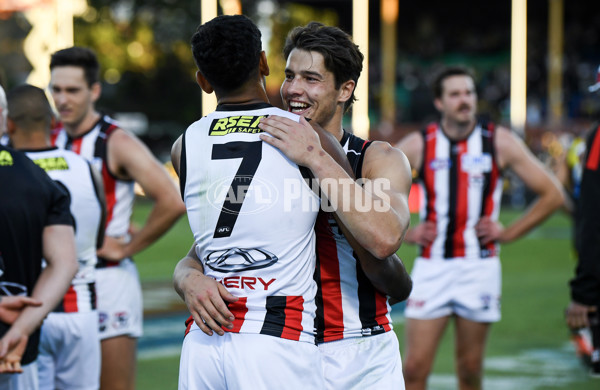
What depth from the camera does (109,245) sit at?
546 centimetres

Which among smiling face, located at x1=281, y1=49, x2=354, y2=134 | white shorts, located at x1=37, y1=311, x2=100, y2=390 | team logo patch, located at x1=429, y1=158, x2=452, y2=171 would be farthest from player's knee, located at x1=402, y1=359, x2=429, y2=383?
smiling face, located at x1=281, y1=49, x2=354, y2=134

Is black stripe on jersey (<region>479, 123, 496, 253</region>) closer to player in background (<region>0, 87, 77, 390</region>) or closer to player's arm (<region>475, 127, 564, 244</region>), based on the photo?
player's arm (<region>475, 127, 564, 244</region>)

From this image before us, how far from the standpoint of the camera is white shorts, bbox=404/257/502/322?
623 centimetres

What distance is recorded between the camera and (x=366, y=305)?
356cm

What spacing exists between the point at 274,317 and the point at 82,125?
10.1 ft

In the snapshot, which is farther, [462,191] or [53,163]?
[462,191]

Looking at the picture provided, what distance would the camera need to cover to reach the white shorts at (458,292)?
6.23 metres

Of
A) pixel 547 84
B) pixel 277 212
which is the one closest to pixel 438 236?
pixel 277 212

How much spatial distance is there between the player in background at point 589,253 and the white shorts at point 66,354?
108 inches

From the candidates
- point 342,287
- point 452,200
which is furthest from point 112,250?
point 452,200

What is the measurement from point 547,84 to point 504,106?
2478 mm

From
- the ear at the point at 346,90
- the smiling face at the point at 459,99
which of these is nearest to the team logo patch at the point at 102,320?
the ear at the point at 346,90

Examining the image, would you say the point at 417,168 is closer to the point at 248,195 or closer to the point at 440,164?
the point at 440,164

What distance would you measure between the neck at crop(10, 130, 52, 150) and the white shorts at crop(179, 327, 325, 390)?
188cm
